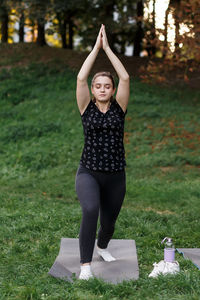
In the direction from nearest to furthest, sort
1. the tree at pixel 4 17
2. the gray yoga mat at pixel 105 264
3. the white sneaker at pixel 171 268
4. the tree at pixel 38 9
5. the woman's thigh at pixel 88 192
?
the woman's thigh at pixel 88 192
the white sneaker at pixel 171 268
the gray yoga mat at pixel 105 264
the tree at pixel 38 9
the tree at pixel 4 17

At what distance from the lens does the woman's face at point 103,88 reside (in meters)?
4.72

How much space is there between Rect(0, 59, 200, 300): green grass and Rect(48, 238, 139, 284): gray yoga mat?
0.39 ft

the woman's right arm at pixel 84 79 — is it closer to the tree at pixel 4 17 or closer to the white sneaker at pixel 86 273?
the white sneaker at pixel 86 273

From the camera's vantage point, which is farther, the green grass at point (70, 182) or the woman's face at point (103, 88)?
the woman's face at point (103, 88)

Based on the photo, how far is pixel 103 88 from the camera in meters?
4.73

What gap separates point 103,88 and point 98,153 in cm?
68

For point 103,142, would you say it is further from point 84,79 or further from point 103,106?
point 84,79

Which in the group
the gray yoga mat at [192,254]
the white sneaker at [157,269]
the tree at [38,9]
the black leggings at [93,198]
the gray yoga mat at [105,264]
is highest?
the tree at [38,9]

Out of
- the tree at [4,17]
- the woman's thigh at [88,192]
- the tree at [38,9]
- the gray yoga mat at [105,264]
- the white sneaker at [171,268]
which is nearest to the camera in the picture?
the woman's thigh at [88,192]

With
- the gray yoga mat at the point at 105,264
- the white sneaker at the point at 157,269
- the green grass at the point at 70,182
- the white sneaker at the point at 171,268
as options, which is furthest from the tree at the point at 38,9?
the white sneaker at the point at 171,268

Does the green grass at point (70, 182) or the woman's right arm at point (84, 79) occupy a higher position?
the woman's right arm at point (84, 79)

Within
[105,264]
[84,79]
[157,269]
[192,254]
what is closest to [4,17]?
[84,79]

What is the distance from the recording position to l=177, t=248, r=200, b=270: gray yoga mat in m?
5.36

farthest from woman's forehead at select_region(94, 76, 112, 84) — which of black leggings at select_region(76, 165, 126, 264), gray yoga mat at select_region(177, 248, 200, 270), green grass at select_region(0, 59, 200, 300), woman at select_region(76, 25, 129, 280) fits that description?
gray yoga mat at select_region(177, 248, 200, 270)
